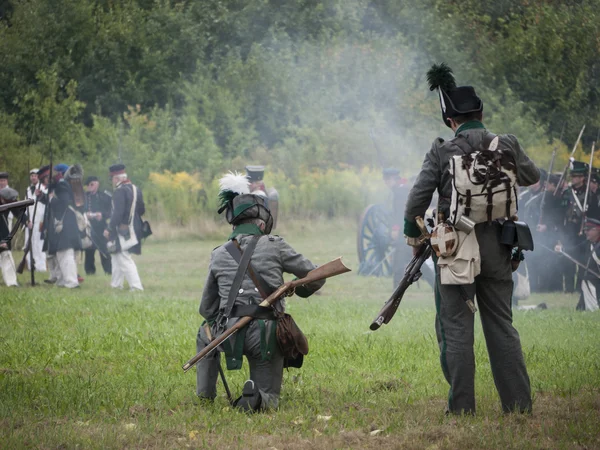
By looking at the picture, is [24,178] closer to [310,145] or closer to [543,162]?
[310,145]

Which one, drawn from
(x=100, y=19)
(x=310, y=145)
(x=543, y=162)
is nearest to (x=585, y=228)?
(x=543, y=162)

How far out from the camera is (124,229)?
1457cm

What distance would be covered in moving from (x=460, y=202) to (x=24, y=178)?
65.5 ft

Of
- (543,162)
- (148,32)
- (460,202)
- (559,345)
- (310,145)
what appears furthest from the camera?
(148,32)

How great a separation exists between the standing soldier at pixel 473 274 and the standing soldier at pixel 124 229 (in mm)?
9286

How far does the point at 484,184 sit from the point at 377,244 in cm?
1110

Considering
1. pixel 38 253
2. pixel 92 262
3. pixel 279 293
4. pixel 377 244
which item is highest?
pixel 279 293

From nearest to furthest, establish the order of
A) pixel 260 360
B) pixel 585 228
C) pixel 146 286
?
pixel 260 360
pixel 585 228
pixel 146 286

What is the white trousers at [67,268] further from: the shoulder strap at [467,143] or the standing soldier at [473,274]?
the shoulder strap at [467,143]

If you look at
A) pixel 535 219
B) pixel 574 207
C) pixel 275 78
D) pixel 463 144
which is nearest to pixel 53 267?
pixel 535 219

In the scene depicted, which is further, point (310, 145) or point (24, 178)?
point (310, 145)

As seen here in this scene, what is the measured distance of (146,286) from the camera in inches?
595

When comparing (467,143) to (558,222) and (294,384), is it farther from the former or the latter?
(558,222)

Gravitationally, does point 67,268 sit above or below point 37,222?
below
